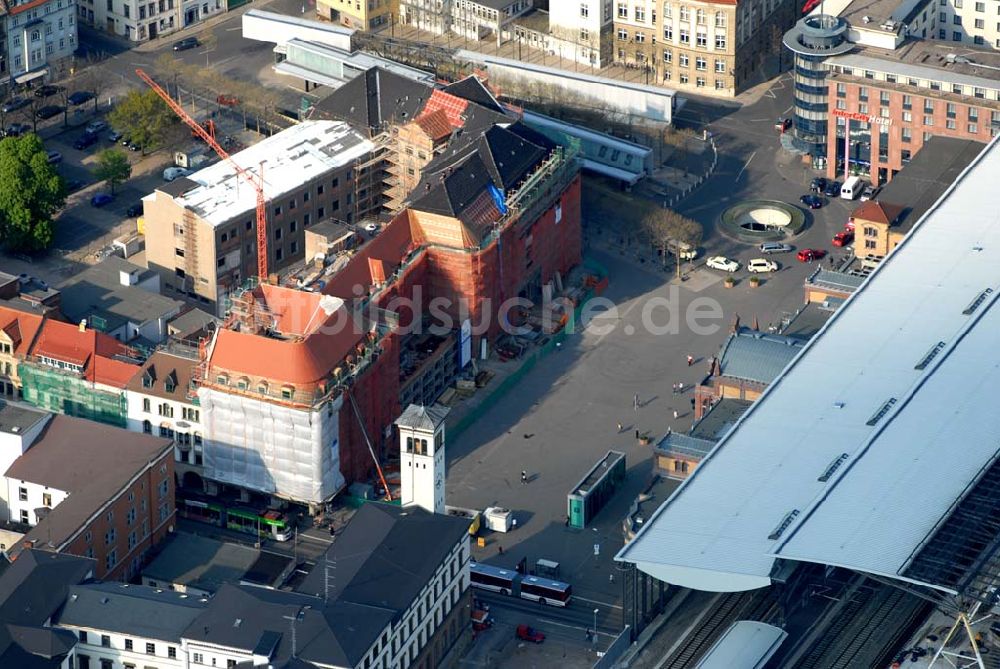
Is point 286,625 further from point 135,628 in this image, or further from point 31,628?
point 31,628

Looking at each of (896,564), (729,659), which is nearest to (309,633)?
(729,659)

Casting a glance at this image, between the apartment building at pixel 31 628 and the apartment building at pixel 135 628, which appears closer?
the apartment building at pixel 31 628

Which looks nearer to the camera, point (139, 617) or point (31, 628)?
point (31, 628)

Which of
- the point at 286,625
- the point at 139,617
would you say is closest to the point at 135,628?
the point at 139,617

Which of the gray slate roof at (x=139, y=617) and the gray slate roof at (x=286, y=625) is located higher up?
the gray slate roof at (x=286, y=625)

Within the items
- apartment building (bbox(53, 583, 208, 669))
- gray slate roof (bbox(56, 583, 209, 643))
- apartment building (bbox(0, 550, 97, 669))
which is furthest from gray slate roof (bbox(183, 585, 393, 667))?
apartment building (bbox(0, 550, 97, 669))

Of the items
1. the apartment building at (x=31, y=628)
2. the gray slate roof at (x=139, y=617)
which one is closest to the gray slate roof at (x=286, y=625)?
the gray slate roof at (x=139, y=617)

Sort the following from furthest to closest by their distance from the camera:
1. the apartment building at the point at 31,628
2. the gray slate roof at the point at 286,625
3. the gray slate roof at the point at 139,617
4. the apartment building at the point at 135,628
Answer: the gray slate roof at the point at 139,617, the apartment building at the point at 135,628, the apartment building at the point at 31,628, the gray slate roof at the point at 286,625

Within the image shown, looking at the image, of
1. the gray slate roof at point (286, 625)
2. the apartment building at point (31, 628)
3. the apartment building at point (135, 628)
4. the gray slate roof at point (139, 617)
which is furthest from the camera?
the gray slate roof at point (139, 617)

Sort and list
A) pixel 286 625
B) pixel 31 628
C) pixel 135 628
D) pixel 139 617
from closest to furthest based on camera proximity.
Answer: pixel 286 625 < pixel 31 628 < pixel 135 628 < pixel 139 617

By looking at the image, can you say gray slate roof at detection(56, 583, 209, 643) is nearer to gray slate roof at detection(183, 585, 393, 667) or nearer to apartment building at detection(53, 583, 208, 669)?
apartment building at detection(53, 583, 208, 669)

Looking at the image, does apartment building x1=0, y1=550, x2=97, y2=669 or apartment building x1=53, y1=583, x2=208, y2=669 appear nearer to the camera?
apartment building x1=0, y1=550, x2=97, y2=669

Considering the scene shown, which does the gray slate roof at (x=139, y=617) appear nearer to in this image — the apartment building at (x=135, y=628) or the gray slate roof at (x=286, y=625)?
the apartment building at (x=135, y=628)
